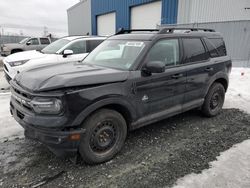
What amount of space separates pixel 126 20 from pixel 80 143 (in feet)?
56.0

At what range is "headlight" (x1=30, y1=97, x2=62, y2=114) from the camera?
2.74m

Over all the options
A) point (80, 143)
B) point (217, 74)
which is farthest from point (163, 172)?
point (217, 74)

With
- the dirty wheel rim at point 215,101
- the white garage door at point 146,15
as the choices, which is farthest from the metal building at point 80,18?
the dirty wheel rim at point 215,101

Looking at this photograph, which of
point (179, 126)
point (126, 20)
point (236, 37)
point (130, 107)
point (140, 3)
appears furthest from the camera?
point (126, 20)

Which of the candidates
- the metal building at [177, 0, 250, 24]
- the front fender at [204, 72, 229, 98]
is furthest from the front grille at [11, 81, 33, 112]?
the metal building at [177, 0, 250, 24]

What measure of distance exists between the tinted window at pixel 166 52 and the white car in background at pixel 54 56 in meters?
3.71

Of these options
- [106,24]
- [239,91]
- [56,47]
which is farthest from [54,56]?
[106,24]

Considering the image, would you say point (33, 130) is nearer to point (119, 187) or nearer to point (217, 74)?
→ point (119, 187)

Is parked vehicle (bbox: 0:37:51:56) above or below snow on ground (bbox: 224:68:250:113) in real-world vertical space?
above

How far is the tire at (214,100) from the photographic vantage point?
480 centimetres

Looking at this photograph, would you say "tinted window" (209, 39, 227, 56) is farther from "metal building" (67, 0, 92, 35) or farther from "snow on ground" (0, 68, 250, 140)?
"metal building" (67, 0, 92, 35)

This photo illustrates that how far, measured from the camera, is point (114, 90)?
10.2 ft

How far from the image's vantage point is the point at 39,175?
2.98m

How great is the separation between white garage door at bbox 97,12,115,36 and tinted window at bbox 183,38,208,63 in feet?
58.4
